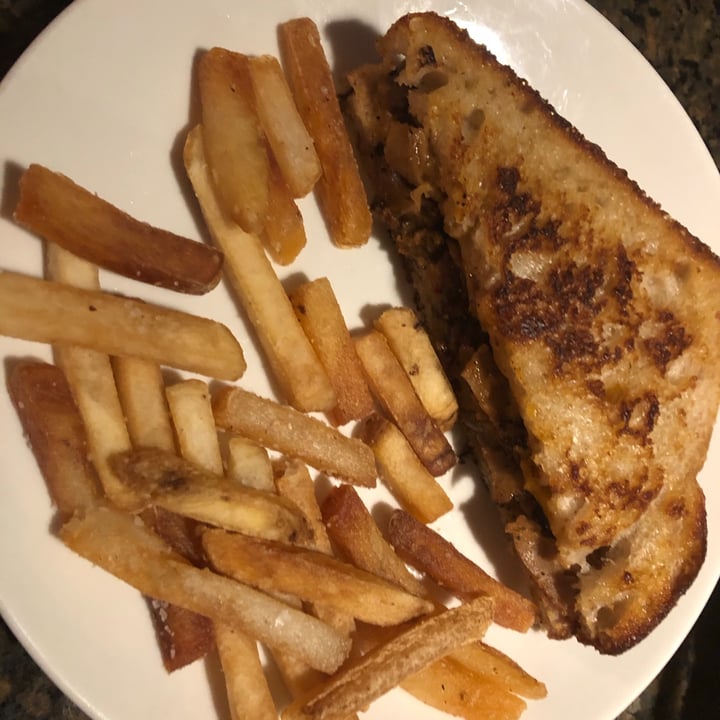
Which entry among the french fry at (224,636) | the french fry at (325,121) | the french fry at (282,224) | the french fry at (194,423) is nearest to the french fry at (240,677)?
the french fry at (224,636)

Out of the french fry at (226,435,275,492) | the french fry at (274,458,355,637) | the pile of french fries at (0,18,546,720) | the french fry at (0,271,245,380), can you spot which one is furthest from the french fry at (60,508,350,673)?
the french fry at (0,271,245,380)

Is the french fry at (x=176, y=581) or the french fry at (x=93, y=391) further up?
the french fry at (x=93, y=391)

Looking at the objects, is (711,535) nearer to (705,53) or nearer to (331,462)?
(331,462)

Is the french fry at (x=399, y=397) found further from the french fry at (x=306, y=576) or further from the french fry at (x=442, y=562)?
the french fry at (x=306, y=576)

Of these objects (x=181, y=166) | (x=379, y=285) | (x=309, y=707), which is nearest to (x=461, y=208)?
(x=379, y=285)

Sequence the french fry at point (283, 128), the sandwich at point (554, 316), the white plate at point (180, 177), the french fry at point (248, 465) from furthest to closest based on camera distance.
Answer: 1. the sandwich at point (554, 316)
2. the french fry at point (283, 128)
3. the french fry at point (248, 465)
4. the white plate at point (180, 177)

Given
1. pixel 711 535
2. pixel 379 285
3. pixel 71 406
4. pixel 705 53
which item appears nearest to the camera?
pixel 71 406

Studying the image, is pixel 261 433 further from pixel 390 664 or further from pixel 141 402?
pixel 390 664

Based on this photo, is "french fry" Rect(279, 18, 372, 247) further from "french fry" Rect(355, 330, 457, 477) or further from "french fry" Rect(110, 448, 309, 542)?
"french fry" Rect(110, 448, 309, 542)
